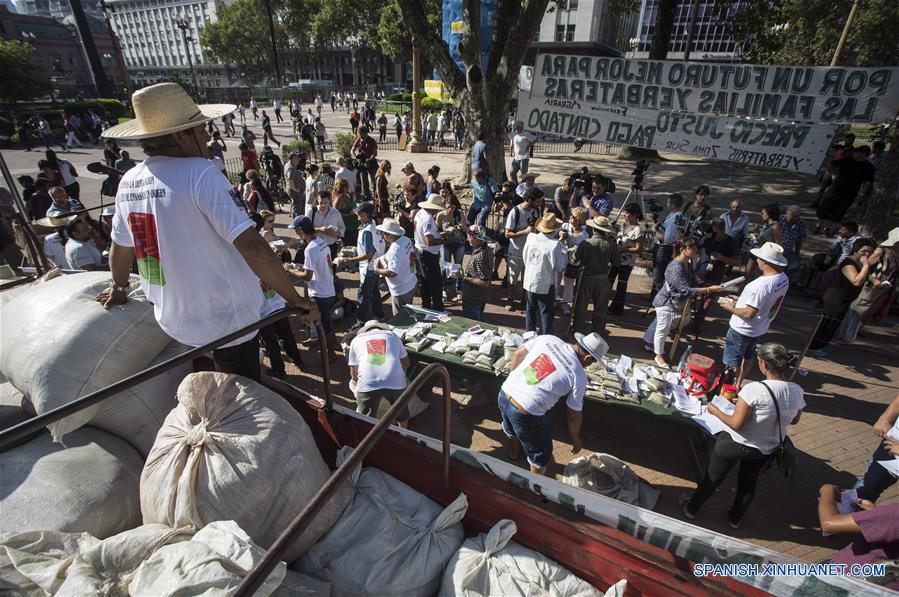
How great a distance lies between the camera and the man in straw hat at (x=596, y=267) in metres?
5.88

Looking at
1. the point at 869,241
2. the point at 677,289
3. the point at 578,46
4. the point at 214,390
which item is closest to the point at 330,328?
the point at 214,390

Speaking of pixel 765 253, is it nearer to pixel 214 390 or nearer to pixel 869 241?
pixel 869 241

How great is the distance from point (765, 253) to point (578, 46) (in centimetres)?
5027

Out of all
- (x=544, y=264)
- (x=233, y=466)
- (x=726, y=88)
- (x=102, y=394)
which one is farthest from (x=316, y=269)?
(x=726, y=88)

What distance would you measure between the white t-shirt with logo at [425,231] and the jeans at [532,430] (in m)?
3.31

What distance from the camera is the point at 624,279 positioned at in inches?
283

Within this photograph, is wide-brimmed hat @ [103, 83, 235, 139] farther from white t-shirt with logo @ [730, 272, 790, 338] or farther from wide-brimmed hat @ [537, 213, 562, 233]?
white t-shirt with logo @ [730, 272, 790, 338]

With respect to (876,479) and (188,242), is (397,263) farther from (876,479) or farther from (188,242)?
(876,479)

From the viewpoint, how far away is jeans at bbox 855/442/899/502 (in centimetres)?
336

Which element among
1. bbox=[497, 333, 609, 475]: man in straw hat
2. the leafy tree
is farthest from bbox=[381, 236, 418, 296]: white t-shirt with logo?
the leafy tree

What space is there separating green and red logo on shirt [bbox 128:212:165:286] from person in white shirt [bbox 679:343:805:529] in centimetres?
392

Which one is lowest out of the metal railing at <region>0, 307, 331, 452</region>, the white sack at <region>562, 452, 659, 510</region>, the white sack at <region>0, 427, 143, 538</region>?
the white sack at <region>562, 452, 659, 510</region>

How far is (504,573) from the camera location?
2.11 metres

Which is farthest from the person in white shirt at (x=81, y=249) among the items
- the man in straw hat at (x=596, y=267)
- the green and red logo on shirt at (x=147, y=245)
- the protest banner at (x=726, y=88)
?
the protest banner at (x=726, y=88)
